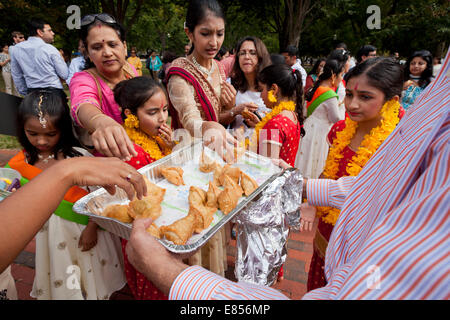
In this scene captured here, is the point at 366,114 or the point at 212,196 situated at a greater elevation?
the point at 366,114

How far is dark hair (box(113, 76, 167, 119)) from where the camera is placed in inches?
73.4

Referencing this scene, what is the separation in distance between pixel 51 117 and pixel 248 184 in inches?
55.2

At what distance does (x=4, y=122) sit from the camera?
1781 millimetres

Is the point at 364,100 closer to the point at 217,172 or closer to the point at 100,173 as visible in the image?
the point at 217,172

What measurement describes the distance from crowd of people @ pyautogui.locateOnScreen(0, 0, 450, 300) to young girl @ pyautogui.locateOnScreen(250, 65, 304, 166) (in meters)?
0.01

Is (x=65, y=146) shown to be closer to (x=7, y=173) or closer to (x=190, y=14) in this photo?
(x=7, y=173)

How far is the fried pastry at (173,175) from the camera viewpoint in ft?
5.77

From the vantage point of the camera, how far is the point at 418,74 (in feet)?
15.0

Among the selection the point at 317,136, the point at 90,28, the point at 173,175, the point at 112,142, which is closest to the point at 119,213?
the point at 112,142

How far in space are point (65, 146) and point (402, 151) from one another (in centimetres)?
196

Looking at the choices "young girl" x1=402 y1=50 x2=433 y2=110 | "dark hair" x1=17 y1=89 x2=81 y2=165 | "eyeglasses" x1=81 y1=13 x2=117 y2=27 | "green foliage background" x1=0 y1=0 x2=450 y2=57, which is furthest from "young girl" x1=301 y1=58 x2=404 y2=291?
"green foliage background" x1=0 y1=0 x2=450 y2=57

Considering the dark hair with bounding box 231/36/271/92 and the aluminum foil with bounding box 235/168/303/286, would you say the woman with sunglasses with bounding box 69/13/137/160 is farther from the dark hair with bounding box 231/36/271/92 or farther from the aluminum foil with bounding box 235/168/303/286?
the dark hair with bounding box 231/36/271/92

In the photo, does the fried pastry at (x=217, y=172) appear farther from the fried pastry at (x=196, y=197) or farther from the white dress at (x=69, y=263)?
the white dress at (x=69, y=263)
